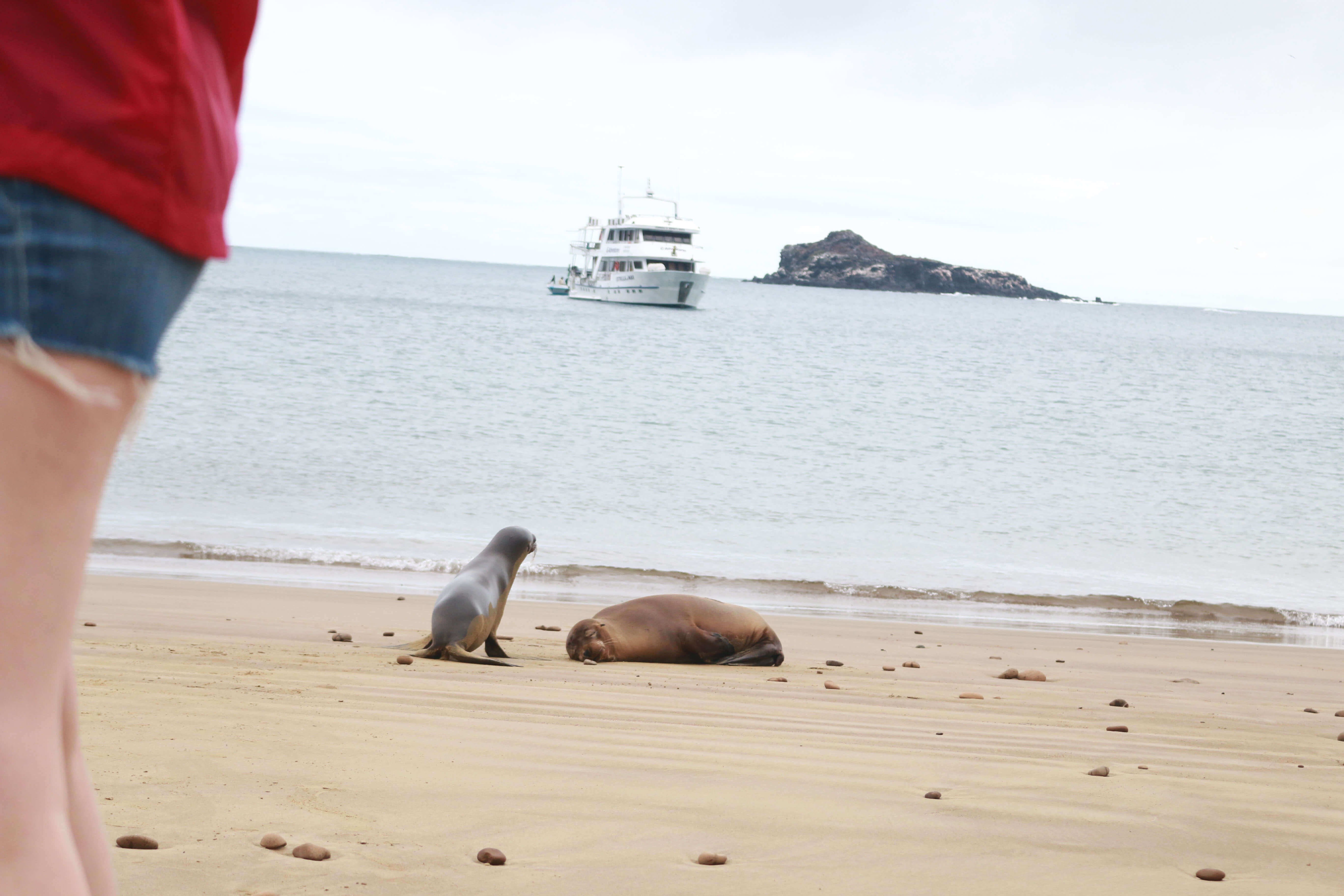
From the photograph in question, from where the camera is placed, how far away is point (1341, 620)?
10.5 m

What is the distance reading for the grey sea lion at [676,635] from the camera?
6.01 m

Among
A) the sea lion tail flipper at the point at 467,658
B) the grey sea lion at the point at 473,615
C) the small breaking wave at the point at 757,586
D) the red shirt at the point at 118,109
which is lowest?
the small breaking wave at the point at 757,586

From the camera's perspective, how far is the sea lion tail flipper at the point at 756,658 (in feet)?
20.3

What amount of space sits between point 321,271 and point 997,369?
104043mm

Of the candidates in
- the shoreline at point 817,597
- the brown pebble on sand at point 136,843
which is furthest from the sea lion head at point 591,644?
the brown pebble on sand at point 136,843

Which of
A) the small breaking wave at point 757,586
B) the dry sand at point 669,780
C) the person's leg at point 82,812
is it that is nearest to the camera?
the person's leg at point 82,812

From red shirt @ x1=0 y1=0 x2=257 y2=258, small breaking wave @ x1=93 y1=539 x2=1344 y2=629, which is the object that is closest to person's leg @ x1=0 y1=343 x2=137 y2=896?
red shirt @ x1=0 y1=0 x2=257 y2=258

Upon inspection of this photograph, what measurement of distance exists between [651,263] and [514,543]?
59891 millimetres

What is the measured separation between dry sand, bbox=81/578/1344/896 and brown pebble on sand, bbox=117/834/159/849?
0.03 metres

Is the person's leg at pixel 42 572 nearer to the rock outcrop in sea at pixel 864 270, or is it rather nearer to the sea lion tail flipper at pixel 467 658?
the sea lion tail flipper at pixel 467 658

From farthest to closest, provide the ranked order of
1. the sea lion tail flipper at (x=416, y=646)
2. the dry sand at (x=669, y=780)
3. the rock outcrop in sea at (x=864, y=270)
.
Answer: the rock outcrop in sea at (x=864, y=270), the sea lion tail flipper at (x=416, y=646), the dry sand at (x=669, y=780)

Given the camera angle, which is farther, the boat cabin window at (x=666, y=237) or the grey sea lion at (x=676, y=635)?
the boat cabin window at (x=666, y=237)

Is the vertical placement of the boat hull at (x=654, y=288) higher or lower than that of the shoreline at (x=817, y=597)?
higher

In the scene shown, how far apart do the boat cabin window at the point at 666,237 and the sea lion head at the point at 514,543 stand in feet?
192
